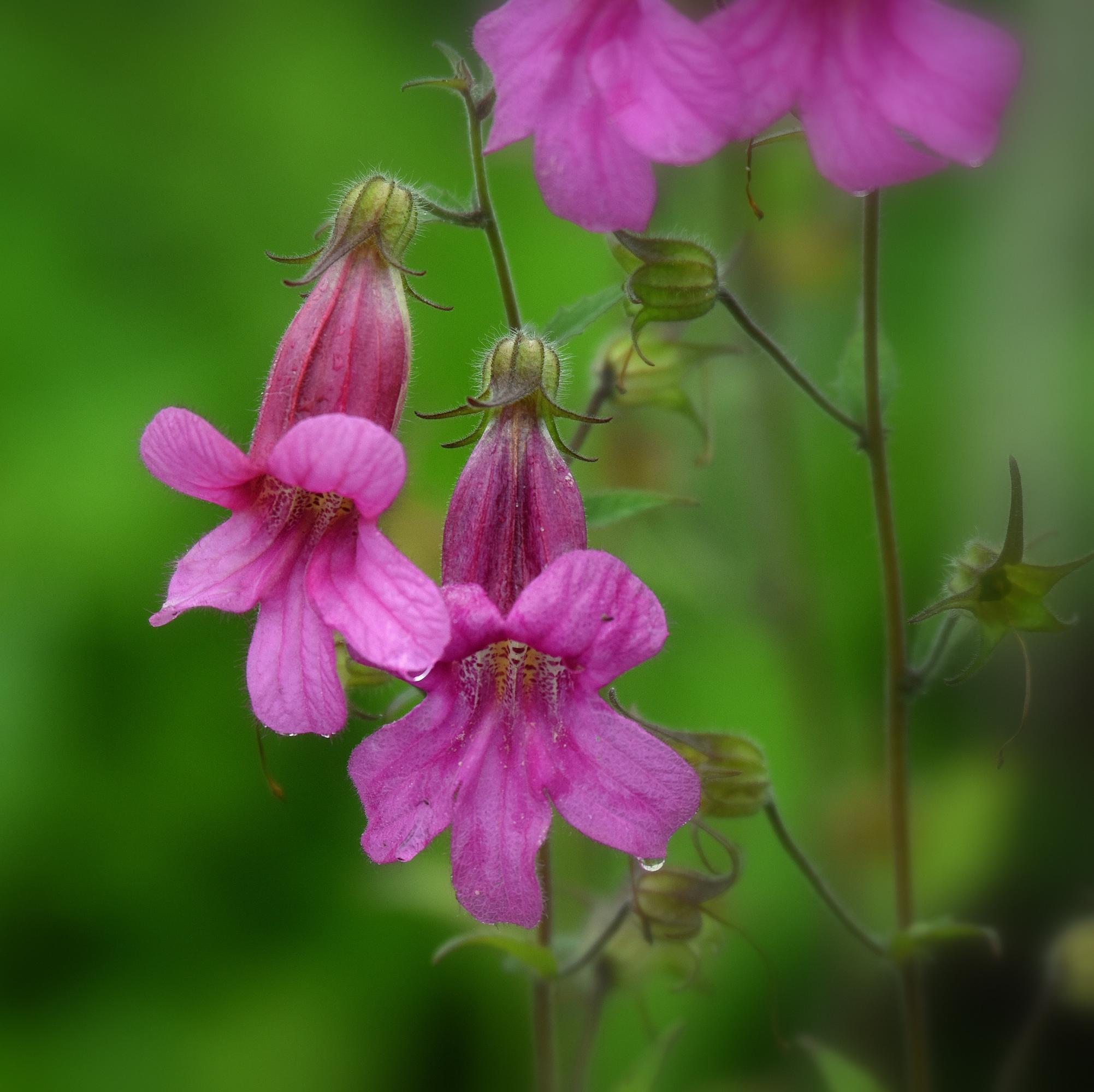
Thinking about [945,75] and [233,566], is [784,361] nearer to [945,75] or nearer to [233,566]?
[945,75]

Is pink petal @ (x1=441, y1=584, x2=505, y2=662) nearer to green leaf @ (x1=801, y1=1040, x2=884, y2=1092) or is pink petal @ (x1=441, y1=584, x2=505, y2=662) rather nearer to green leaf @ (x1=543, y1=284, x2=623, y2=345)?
green leaf @ (x1=543, y1=284, x2=623, y2=345)

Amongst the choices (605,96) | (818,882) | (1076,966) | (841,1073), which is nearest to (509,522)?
(605,96)

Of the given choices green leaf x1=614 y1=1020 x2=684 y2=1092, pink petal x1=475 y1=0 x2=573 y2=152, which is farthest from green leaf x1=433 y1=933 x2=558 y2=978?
pink petal x1=475 y1=0 x2=573 y2=152

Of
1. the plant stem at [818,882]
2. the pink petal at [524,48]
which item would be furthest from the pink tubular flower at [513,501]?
the plant stem at [818,882]

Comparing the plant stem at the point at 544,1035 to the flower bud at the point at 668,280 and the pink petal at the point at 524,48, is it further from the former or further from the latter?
the pink petal at the point at 524,48

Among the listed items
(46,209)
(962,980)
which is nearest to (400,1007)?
(962,980)
